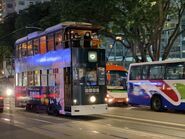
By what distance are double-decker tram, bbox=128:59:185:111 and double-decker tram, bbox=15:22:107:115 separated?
426cm

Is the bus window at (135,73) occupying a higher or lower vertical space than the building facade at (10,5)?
lower

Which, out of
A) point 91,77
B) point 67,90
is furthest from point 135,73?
point 67,90

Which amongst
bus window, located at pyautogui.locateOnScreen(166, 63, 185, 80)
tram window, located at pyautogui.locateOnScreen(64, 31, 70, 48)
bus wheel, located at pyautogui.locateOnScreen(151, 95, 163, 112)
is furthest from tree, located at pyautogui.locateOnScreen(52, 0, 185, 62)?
tram window, located at pyautogui.locateOnScreen(64, 31, 70, 48)

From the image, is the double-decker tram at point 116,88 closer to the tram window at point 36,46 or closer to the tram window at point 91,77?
the tram window at point 36,46

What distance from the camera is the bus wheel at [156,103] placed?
25641mm

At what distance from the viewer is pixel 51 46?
953 inches

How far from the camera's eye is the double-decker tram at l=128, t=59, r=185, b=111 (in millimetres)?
24266

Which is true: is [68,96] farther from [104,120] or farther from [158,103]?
[158,103]

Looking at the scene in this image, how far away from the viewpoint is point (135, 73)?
28.2 meters

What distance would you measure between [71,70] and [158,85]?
610cm

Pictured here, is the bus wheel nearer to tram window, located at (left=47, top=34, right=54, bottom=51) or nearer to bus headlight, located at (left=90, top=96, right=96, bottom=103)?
bus headlight, located at (left=90, top=96, right=96, bottom=103)

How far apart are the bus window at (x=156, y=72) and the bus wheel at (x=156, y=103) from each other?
1087 millimetres

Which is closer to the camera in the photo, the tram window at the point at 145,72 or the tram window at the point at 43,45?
the tram window at the point at 43,45

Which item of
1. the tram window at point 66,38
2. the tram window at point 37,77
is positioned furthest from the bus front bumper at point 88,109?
the tram window at point 37,77
